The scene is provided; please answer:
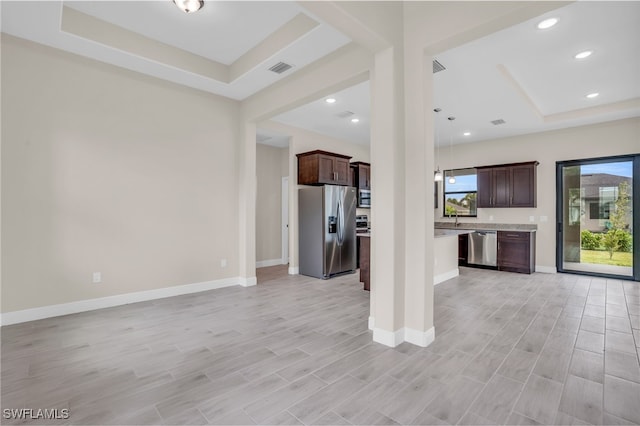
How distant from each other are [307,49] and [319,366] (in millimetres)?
3309

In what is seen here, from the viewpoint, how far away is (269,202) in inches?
291

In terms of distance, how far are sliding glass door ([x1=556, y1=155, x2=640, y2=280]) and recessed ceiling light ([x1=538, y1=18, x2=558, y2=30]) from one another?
436 centimetres

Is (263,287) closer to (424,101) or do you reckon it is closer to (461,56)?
(424,101)

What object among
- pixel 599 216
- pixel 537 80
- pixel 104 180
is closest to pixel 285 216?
pixel 104 180

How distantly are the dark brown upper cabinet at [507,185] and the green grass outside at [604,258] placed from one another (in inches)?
52.6

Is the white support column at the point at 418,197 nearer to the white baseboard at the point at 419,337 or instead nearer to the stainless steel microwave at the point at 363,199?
the white baseboard at the point at 419,337

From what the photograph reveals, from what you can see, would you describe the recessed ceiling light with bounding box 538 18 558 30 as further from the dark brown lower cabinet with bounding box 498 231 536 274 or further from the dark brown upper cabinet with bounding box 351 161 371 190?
the dark brown upper cabinet with bounding box 351 161 371 190

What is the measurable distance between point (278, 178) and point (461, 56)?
502cm

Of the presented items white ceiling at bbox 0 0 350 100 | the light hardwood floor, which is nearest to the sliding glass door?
the light hardwood floor

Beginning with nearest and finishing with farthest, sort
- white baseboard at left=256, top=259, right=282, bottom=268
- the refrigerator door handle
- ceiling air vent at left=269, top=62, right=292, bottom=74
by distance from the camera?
ceiling air vent at left=269, top=62, right=292, bottom=74 < the refrigerator door handle < white baseboard at left=256, top=259, right=282, bottom=268

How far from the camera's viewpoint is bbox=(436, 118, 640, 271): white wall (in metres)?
5.65

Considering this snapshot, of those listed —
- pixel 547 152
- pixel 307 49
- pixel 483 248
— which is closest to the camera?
pixel 307 49

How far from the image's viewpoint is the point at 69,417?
1783 mm

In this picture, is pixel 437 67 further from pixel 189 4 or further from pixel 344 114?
pixel 189 4
